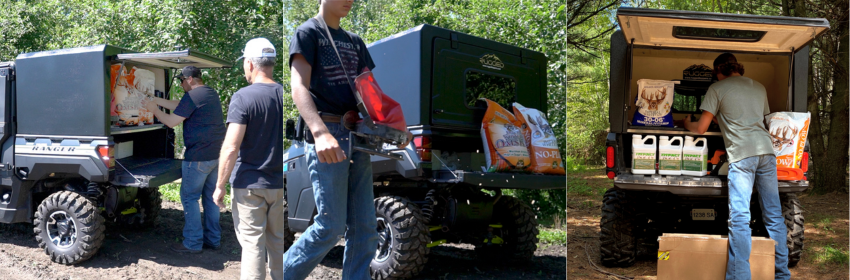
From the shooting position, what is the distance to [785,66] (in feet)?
15.8

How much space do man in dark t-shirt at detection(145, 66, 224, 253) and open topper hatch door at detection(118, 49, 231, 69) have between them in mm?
34

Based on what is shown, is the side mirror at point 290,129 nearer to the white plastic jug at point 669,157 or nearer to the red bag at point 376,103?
the red bag at point 376,103

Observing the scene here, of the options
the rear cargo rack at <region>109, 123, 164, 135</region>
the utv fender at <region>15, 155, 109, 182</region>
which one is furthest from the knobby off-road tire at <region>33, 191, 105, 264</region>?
the rear cargo rack at <region>109, 123, 164, 135</region>

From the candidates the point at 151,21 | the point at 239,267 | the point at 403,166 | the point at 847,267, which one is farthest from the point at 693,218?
the point at 151,21

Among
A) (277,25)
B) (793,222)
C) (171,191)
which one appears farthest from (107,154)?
(793,222)

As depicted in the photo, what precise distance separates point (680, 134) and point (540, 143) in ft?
7.68

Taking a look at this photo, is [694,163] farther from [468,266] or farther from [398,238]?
[398,238]

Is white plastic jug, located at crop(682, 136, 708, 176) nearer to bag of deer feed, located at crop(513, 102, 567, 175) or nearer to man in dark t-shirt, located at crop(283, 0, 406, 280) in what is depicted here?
bag of deer feed, located at crop(513, 102, 567, 175)

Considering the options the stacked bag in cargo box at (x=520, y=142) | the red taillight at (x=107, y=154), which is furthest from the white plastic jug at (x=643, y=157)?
the red taillight at (x=107, y=154)

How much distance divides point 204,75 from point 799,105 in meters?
4.10

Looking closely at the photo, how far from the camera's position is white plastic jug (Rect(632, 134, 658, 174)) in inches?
167

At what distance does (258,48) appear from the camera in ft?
7.90

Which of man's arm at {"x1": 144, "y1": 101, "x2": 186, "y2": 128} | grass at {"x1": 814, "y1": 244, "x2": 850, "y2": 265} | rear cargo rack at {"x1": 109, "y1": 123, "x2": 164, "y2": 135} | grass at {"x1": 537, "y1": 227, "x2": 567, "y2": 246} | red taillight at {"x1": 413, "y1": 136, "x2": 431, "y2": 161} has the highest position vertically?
man's arm at {"x1": 144, "y1": 101, "x2": 186, "y2": 128}

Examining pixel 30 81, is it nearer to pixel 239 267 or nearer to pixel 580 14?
pixel 239 267
